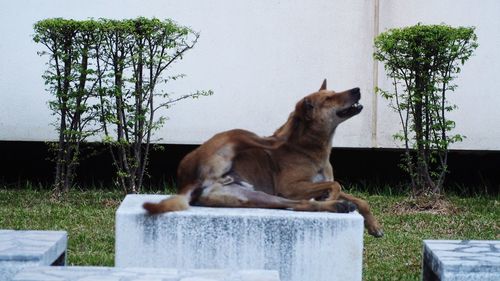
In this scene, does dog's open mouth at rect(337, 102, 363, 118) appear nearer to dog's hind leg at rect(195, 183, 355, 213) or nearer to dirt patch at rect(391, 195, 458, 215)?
dog's hind leg at rect(195, 183, 355, 213)

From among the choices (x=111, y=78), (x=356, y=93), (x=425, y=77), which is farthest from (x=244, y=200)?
(x=111, y=78)

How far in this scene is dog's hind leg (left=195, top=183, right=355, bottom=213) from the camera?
6.75 meters

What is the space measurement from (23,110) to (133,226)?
551 cm

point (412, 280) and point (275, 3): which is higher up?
Answer: point (275, 3)

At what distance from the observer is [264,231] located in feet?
21.7

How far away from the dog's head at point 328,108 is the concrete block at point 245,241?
1.82ft

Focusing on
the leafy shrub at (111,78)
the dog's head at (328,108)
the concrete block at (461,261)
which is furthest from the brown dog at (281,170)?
the leafy shrub at (111,78)

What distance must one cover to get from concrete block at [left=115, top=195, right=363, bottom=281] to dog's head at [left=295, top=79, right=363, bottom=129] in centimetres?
56

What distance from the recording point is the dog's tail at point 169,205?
656 cm

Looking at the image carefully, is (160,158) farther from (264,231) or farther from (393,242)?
(264,231)

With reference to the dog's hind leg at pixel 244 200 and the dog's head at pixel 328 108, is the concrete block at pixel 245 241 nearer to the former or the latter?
the dog's hind leg at pixel 244 200

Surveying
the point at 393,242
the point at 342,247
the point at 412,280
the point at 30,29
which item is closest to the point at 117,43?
the point at 30,29

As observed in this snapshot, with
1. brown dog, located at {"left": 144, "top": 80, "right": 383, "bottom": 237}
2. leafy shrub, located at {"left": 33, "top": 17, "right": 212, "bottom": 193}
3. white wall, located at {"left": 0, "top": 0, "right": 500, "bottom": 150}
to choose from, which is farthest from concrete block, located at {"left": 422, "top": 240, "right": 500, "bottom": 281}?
white wall, located at {"left": 0, "top": 0, "right": 500, "bottom": 150}

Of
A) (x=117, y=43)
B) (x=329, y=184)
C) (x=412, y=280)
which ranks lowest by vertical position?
(x=412, y=280)
